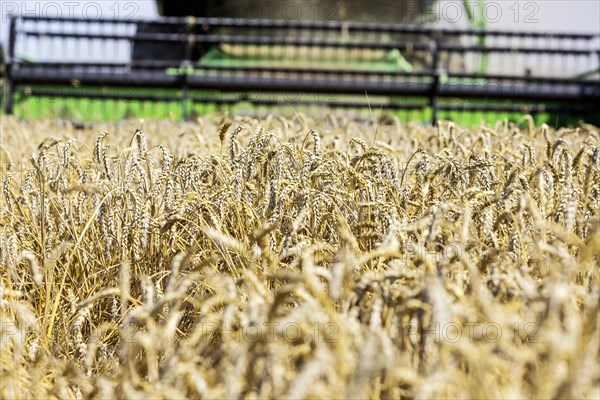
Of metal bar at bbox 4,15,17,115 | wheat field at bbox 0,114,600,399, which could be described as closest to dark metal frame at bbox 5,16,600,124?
metal bar at bbox 4,15,17,115

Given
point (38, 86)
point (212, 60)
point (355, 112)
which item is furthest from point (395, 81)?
point (38, 86)

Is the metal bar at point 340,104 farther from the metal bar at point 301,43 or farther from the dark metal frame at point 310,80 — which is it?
the metal bar at point 301,43

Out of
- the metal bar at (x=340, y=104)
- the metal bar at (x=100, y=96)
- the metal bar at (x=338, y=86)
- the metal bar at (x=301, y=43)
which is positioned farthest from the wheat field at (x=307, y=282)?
the metal bar at (x=301, y=43)

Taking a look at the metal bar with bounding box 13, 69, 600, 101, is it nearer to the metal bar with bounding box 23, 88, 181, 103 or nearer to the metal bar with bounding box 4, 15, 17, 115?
the metal bar with bounding box 23, 88, 181, 103

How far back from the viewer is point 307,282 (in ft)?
3.50

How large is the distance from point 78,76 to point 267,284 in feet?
22.8

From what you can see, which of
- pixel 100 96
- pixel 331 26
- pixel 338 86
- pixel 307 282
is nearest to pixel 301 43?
pixel 331 26

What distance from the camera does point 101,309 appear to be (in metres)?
2.20

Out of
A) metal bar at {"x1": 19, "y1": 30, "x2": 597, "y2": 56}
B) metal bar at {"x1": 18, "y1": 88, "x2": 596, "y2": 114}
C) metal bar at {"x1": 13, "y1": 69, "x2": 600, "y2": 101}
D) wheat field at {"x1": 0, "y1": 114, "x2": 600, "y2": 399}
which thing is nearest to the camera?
wheat field at {"x1": 0, "y1": 114, "x2": 600, "y2": 399}

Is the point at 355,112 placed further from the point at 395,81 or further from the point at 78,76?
the point at 78,76

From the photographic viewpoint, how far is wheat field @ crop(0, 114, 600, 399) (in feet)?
3.55

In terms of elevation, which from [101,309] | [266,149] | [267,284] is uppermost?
[266,149]

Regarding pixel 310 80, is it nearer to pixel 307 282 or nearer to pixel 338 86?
pixel 338 86

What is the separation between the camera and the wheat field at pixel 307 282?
1.08 metres
